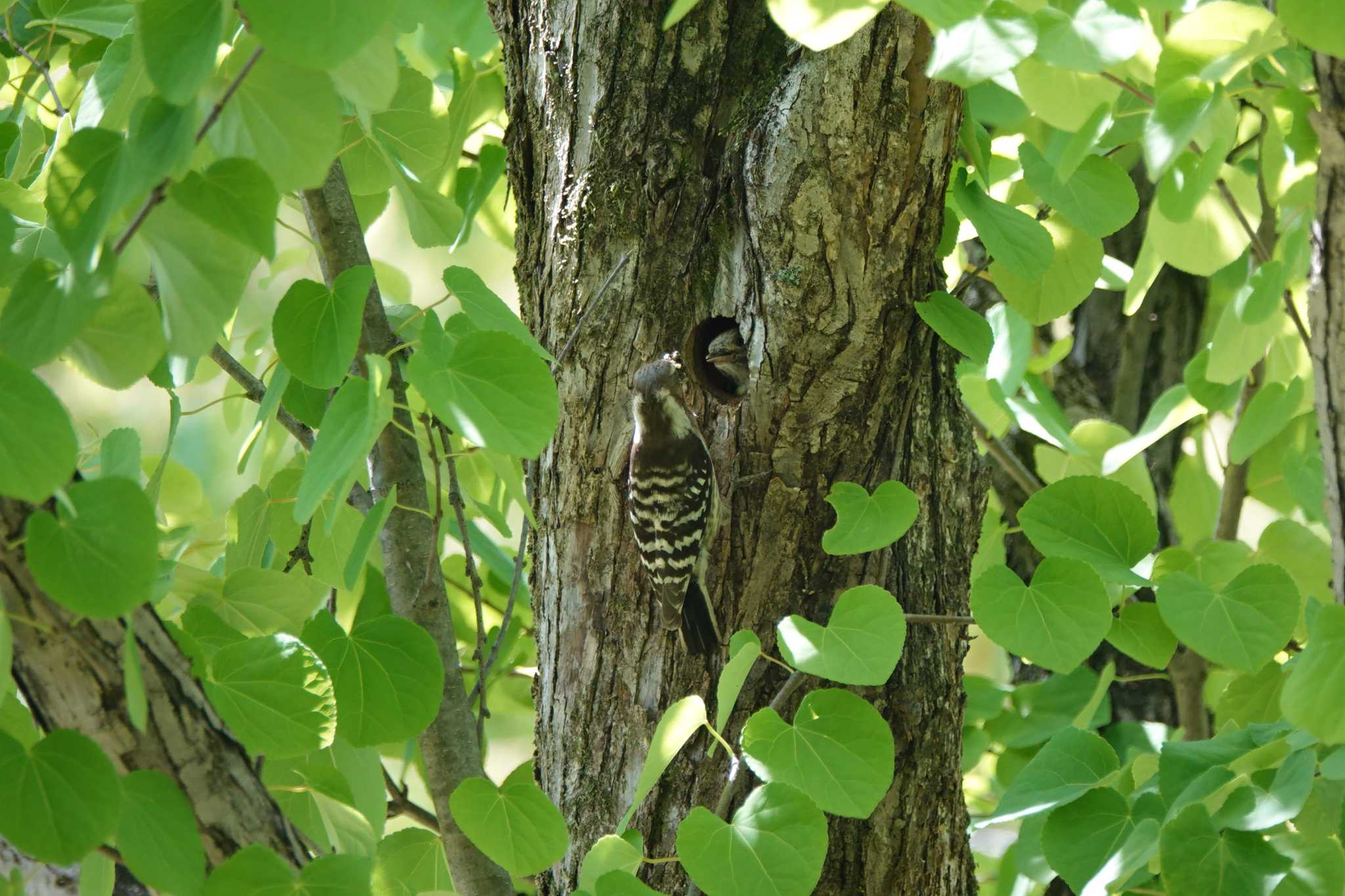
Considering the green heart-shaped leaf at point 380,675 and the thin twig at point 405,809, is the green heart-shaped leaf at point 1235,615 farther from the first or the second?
the thin twig at point 405,809

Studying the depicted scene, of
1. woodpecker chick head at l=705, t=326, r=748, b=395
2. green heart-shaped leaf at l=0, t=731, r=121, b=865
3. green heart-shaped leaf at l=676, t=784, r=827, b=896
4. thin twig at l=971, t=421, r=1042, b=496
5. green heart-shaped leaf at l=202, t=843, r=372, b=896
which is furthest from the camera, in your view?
thin twig at l=971, t=421, r=1042, b=496

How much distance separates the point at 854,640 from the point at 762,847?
0.90 ft

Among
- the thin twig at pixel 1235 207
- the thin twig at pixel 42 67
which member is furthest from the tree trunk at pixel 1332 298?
the thin twig at pixel 42 67

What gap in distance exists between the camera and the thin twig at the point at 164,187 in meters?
0.79

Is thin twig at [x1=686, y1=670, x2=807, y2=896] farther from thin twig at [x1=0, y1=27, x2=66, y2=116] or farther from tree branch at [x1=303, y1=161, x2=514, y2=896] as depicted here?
thin twig at [x1=0, y1=27, x2=66, y2=116]

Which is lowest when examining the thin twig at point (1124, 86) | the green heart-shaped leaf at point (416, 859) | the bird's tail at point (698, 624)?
the green heart-shaped leaf at point (416, 859)

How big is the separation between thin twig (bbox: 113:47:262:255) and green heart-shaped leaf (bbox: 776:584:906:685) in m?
0.78

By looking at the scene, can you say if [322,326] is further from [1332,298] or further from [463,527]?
[1332,298]

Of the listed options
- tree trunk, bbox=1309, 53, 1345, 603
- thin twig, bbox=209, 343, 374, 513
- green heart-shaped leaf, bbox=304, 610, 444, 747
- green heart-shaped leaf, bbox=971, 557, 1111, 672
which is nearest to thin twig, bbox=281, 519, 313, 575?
thin twig, bbox=209, 343, 374, 513

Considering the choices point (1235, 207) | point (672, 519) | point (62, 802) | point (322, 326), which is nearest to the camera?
point (62, 802)

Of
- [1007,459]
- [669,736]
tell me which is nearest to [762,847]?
[669,736]

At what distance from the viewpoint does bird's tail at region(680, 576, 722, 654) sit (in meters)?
1.67

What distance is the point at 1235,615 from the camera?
136cm

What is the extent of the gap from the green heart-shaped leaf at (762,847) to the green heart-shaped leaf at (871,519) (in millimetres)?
403
